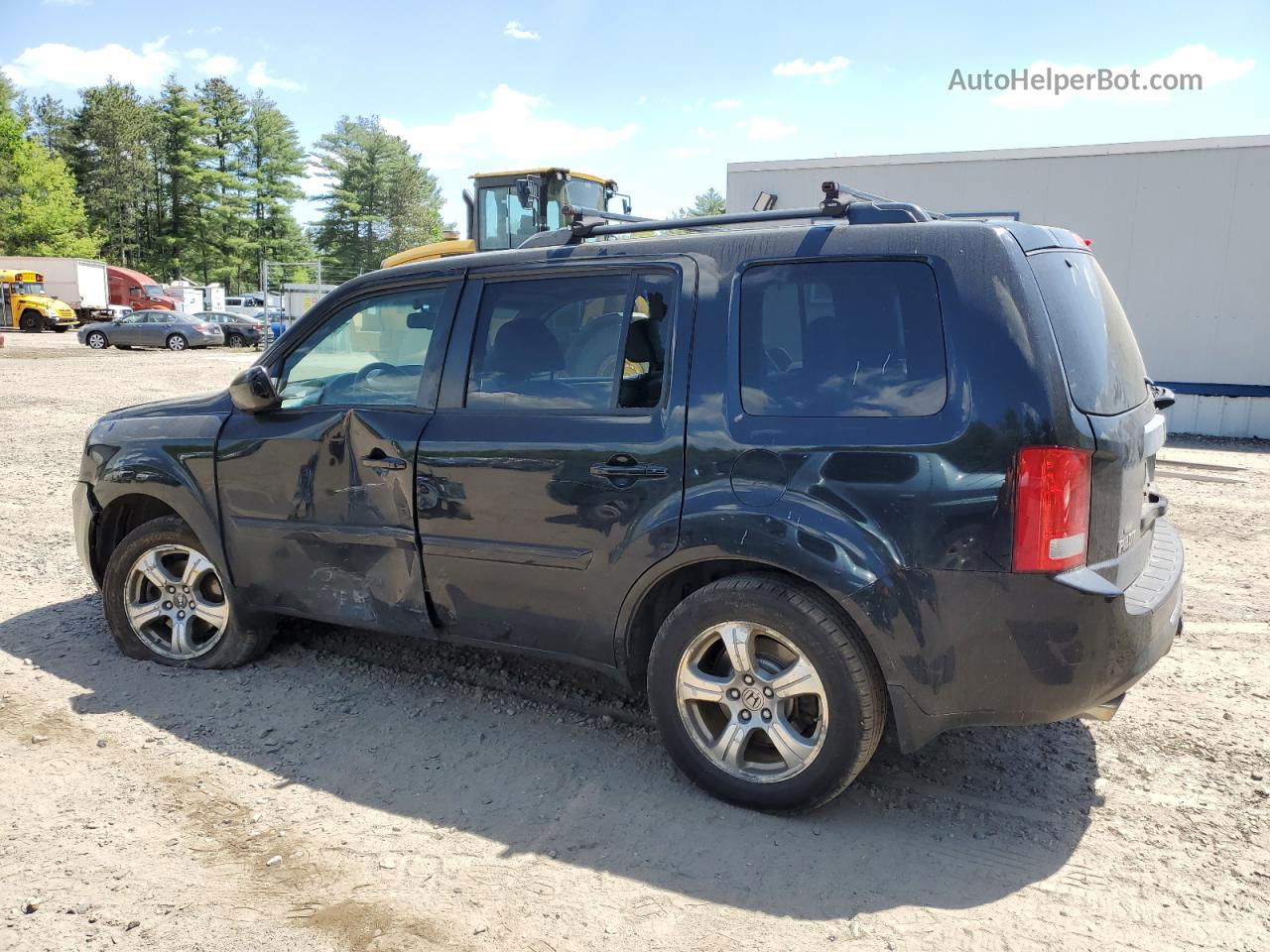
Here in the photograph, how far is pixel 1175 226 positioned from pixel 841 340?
1246 cm

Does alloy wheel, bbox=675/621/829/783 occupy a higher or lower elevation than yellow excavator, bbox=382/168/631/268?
lower

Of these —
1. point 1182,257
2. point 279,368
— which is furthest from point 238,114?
point 279,368

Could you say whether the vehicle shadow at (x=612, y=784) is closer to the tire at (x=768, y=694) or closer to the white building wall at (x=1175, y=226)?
the tire at (x=768, y=694)

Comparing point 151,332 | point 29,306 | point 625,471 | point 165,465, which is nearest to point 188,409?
point 165,465

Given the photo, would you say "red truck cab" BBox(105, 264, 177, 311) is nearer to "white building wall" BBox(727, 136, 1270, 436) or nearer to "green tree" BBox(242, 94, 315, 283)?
"green tree" BBox(242, 94, 315, 283)

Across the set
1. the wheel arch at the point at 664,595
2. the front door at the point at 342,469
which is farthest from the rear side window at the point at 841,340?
the front door at the point at 342,469

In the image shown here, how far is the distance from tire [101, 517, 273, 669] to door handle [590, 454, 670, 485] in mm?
2011

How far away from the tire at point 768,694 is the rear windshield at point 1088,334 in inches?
39.6

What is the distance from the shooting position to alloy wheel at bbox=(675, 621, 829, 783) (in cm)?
306

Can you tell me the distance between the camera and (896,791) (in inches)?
133

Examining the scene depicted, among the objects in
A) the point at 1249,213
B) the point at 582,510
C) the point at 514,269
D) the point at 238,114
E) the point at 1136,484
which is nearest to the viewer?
the point at 1136,484

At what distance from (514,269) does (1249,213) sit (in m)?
12.7

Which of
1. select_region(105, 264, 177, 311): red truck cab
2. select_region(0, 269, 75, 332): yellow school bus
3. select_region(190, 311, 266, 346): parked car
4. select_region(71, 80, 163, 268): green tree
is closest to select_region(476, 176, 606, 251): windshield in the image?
select_region(190, 311, 266, 346): parked car

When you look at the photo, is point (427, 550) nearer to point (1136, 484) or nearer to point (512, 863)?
point (512, 863)
